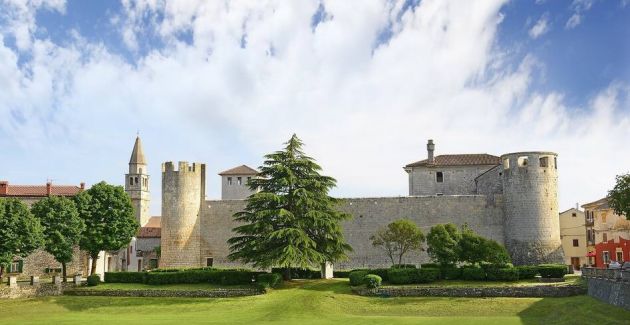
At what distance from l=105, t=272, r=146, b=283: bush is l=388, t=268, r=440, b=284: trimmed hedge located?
57.0ft

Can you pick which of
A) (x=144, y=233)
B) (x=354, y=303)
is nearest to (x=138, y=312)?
(x=354, y=303)

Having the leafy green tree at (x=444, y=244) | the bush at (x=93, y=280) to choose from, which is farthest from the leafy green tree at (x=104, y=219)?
the leafy green tree at (x=444, y=244)

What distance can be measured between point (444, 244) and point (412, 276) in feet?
9.45

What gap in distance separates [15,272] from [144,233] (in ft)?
59.6

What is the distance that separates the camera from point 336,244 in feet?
135

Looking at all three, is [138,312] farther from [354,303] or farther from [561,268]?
[561,268]

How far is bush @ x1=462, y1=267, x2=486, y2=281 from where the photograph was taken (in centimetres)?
3759

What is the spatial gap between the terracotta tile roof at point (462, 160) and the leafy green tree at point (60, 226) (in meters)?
29.8

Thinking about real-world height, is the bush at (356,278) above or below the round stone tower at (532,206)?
below

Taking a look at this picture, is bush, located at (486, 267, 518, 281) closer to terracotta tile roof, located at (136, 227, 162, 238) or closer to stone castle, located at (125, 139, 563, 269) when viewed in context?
stone castle, located at (125, 139, 563, 269)

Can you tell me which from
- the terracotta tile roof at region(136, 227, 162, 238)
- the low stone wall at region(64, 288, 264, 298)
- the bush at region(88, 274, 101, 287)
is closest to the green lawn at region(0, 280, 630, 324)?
the low stone wall at region(64, 288, 264, 298)

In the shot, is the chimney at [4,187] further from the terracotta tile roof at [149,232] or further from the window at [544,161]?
the window at [544,161]

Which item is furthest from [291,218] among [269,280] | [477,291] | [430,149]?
[430,149]

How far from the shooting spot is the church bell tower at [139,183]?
7644cm
